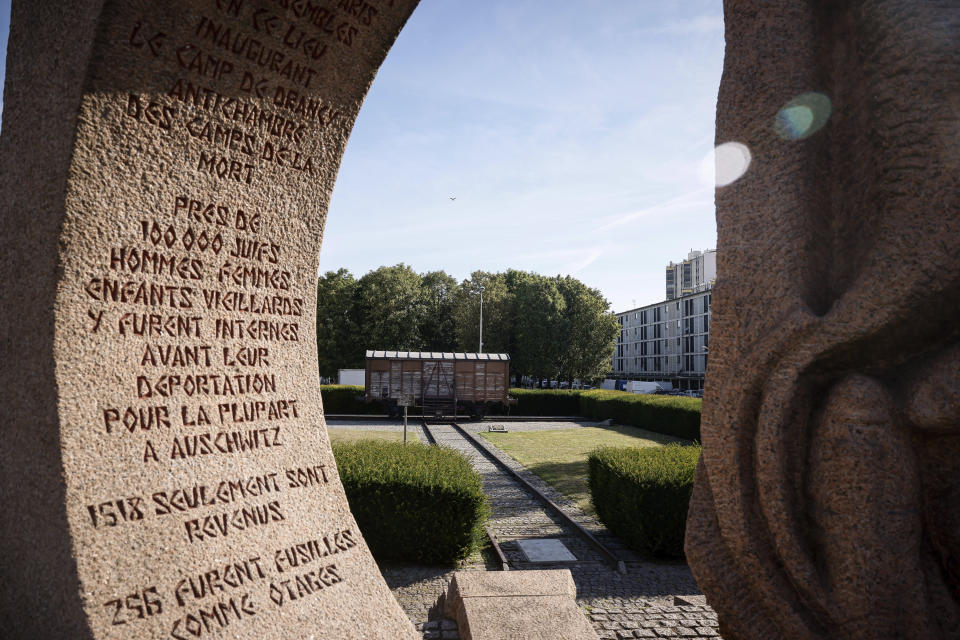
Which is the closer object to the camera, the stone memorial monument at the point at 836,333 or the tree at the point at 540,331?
the stone memorial monument at the point at 836,333

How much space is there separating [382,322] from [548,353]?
11946 mm

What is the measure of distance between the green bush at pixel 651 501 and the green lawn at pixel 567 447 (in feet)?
5.57

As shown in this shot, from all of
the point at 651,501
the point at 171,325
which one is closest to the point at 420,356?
the point at 651,501

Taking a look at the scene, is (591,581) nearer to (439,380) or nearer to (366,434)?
(366,434)

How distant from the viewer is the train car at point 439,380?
81.1 ft

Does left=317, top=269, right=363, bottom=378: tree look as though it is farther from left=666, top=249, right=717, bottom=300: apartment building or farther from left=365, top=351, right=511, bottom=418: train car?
left=666, top=249, right=717, bottom=300: apartment building

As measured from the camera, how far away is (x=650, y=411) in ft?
74.0

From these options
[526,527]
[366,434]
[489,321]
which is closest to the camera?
[526,527]

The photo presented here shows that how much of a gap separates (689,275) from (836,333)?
76.1m

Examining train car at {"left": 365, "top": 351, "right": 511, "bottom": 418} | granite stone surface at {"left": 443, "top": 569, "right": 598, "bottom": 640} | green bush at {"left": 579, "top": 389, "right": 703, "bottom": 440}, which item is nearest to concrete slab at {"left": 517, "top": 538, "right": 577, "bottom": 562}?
granite stone surface at {"left": 443, "top": 569, "right": 598, "bottom": 640}

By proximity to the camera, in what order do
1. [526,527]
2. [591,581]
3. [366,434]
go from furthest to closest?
[366,434] < [526,527] < [591,581]

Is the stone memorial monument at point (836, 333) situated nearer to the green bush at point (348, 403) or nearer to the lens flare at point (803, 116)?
the lens flare at point (803, 116)

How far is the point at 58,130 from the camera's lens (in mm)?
2615

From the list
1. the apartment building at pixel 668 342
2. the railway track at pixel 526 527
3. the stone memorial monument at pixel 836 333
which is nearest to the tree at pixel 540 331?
the apartment building at pixel 668 342
